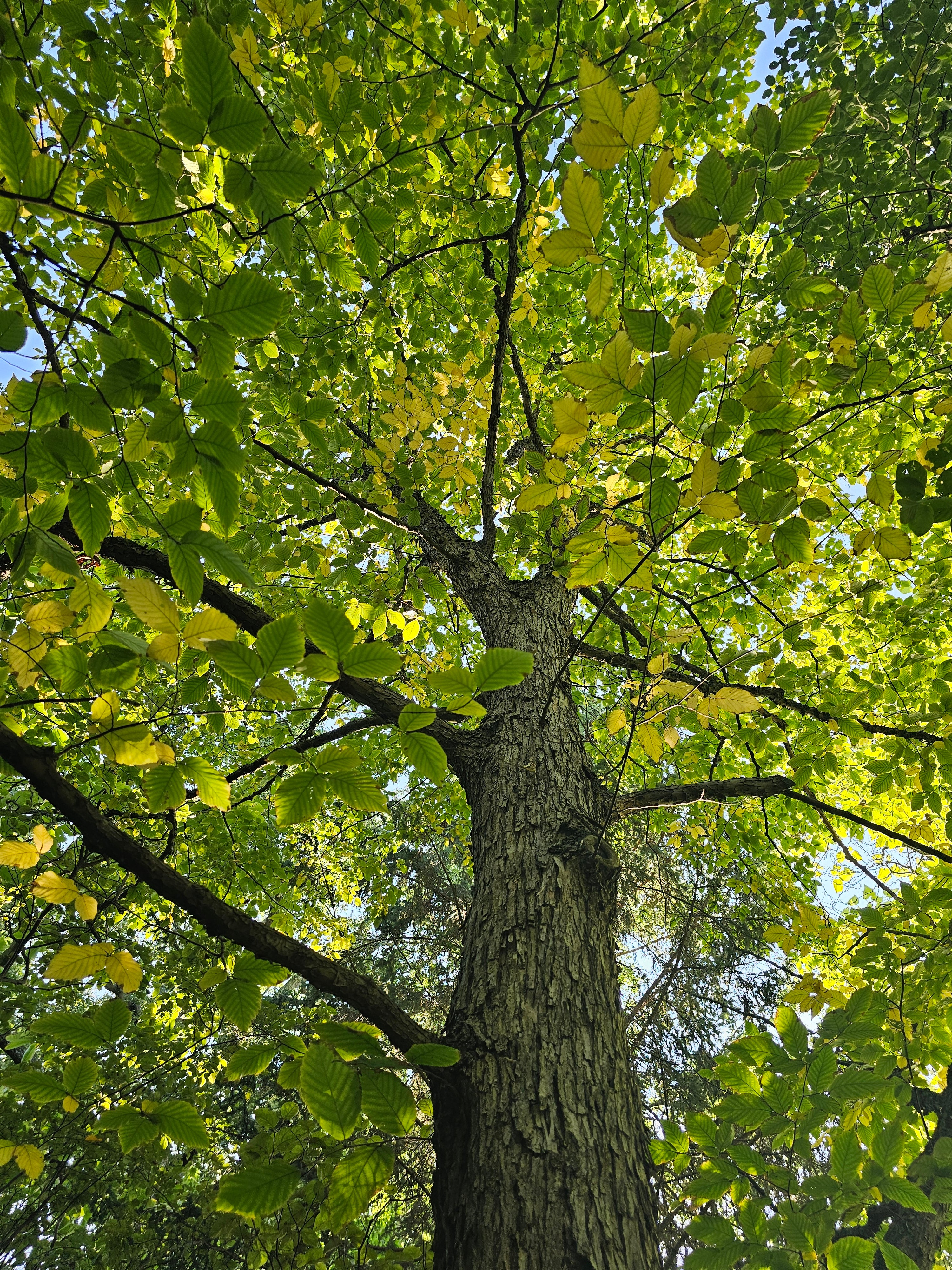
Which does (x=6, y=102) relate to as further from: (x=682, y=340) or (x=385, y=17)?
(x=385, y=17)

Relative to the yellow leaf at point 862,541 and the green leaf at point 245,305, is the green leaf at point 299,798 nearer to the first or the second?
the green leaf at point 245,305

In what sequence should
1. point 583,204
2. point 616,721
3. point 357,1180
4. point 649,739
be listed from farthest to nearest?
1. point 616,721
2. point 649,739
3. point 357,1180
4. point 583,204

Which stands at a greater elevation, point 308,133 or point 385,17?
point 385,17

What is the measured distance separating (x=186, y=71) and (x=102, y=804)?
4652 millimetres

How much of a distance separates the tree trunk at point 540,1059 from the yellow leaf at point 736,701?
0.90 metres

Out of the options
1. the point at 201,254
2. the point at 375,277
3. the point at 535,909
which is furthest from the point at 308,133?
the point at 535,909

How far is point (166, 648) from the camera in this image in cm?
96

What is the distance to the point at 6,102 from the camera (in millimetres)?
1054

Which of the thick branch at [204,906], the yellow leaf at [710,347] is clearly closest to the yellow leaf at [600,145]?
the yellow leaf at [710,347]

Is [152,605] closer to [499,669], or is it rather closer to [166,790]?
[166,790]

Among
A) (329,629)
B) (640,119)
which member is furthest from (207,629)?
(640,119)

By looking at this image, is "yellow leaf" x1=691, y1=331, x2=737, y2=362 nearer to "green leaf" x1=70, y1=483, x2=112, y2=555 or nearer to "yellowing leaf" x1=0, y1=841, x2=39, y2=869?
"green leaf" x1=70, y1=483, x2=112, y2=555

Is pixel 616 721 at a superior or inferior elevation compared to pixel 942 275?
inferior

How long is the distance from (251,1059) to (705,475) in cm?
147
